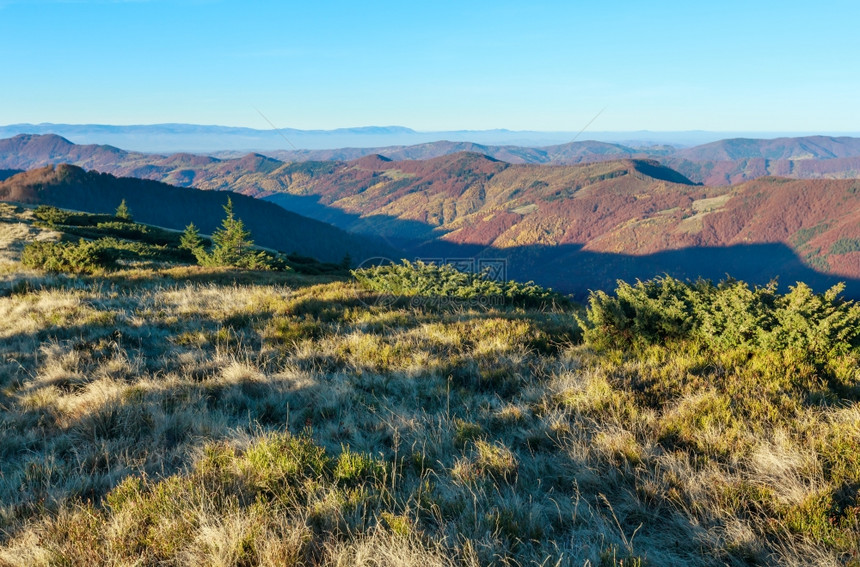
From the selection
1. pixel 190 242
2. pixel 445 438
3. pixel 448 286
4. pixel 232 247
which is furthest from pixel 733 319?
pixel 190 242

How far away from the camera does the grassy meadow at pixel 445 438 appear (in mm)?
2621

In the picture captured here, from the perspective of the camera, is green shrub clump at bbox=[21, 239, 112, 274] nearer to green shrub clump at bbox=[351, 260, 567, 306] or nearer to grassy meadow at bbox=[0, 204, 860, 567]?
grassy meadow at bbox=[0, 204, 860, 567]

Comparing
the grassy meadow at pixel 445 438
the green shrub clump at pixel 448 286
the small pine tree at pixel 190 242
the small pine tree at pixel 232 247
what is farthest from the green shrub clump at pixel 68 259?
the small pine tree at pixel 190 242

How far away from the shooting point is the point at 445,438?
12.6ft

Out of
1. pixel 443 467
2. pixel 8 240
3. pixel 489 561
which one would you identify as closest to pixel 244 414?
pixel 443 467

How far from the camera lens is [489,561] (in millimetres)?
2480

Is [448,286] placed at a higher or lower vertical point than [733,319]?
lower

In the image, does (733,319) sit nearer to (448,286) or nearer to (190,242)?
(448,286)

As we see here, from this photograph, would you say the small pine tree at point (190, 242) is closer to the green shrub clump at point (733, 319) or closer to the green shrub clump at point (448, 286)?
the green shrub clump at point (448, 286)

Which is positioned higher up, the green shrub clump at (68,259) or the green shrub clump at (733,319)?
the green shrub clump at (68,259)

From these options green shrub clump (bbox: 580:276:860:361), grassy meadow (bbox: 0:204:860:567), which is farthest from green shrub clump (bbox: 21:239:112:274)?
green shrub clump (bbox: 580:276:860:361)

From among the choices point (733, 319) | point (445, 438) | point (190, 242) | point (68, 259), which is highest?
point (68, 259)

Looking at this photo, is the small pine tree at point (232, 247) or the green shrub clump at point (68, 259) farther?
the small pine tree at point (232, 247)

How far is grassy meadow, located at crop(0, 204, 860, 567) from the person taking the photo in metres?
2.62
